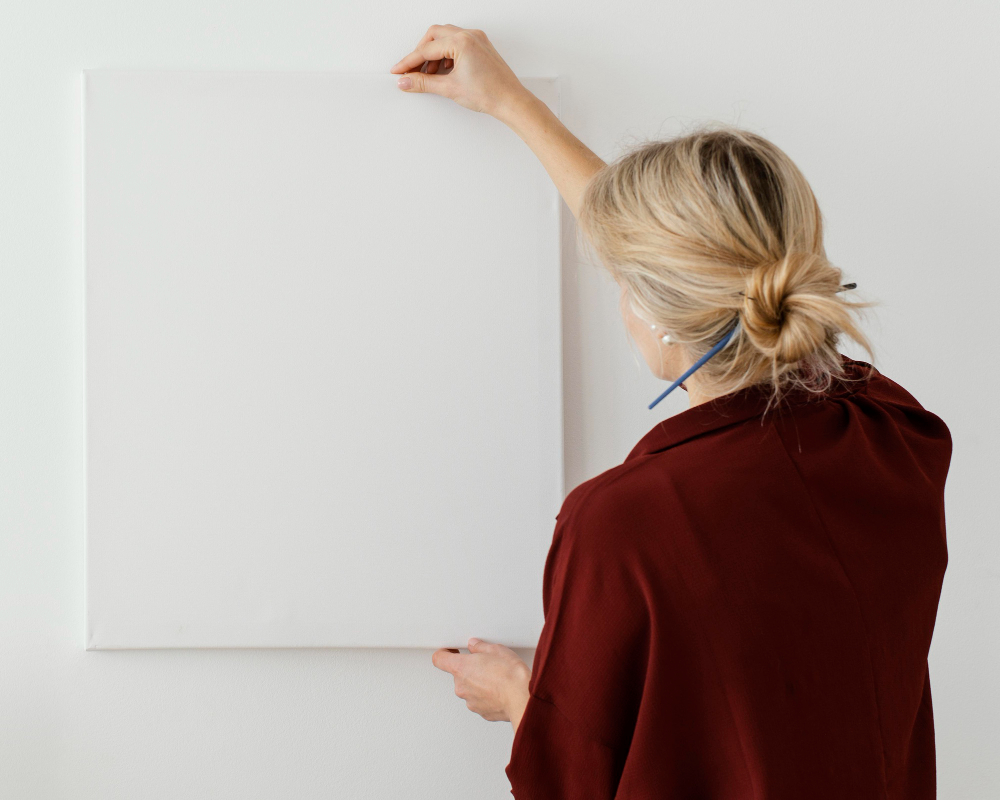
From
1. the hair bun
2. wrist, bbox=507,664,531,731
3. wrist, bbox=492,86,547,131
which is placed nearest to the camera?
the hair bun

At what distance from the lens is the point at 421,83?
37.3 inches

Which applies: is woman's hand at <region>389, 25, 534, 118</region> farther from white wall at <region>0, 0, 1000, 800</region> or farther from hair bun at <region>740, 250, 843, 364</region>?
hair bun at <region>740, 250, 843, 364</region>

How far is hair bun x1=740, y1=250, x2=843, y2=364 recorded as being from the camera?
55 centimetres

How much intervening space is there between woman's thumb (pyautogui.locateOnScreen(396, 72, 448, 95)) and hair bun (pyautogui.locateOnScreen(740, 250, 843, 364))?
54cm

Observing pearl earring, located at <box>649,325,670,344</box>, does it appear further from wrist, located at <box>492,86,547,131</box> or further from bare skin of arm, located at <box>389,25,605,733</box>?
wrist, located at <box>492,86,547,131</box>

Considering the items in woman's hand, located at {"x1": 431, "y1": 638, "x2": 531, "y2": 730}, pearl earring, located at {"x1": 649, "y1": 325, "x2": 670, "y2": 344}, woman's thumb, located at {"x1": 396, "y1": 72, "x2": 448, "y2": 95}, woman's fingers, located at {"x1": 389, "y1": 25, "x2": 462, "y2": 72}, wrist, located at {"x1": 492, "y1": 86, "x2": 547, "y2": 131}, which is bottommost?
woman's hand, located at {"x1": 431, "y1": 638, "x2": 531, "y2": 730}

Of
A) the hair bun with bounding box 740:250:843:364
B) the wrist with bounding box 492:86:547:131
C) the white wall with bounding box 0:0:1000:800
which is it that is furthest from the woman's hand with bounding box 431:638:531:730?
the wrist with bounding box 492:86:547:131

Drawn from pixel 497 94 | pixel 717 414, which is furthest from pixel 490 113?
pixel 717 414

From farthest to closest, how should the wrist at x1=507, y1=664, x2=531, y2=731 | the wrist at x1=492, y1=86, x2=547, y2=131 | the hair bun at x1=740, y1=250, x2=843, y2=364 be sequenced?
the wrist at x1=492, y1=86, x2=547, y2=131
the wrist at x1=507, y1=664, x2=531, y2=731
the hair bun at x1=740, y1=250, x2=843, y2=364

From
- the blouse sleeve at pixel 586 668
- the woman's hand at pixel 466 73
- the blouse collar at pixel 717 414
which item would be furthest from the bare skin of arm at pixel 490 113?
the blouse collar at pixel 717 414

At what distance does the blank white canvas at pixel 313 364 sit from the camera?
97cm

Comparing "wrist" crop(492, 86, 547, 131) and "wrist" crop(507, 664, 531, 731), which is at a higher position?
"wrist" crop(492, 86, 547, 131)

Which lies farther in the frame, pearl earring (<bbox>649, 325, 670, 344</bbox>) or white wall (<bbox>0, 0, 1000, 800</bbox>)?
white wall (<bbox>0, 0, 1000, 800</bbox>)

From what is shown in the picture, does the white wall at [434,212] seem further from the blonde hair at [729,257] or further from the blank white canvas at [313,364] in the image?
the blonde hair at [729,257]
